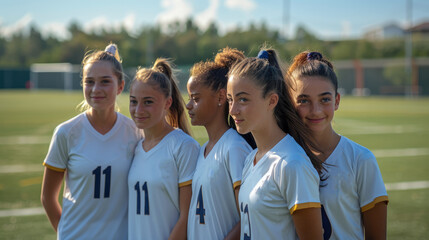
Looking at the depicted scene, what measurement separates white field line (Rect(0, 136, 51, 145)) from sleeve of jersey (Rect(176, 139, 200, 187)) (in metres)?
10.4

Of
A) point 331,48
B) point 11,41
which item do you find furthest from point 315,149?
point 11,41

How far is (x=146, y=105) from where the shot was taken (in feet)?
9.73

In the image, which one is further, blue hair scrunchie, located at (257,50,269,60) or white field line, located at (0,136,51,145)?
white field line, located at (0,136,51,145)

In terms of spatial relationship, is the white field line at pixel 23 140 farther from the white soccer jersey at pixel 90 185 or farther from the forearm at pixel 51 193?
the white soccer jersey at pixel 90 185

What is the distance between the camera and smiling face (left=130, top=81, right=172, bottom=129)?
2953 mm

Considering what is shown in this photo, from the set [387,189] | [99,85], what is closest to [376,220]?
[99,85]

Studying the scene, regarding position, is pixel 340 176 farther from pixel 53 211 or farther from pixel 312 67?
pixel 53 211

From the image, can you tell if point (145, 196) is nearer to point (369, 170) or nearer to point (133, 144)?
point (133, 144)

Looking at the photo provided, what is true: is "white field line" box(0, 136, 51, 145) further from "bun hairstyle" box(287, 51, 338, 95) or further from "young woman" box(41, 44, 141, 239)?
"bun hairstyle" box(287, 51, 338, 95)

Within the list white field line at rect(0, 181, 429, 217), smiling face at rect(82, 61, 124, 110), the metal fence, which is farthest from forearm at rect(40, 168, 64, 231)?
the metal fence

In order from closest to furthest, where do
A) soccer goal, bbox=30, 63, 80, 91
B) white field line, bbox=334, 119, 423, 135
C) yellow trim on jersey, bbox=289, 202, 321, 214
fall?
Answer: yellow trim on jersey, bbox=289, 202, 321, 214 < white field line, bbox=334, 119, 423, 135 < soccer goal, bbox=30, 63, 80, 91

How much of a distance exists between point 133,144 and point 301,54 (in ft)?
4.07

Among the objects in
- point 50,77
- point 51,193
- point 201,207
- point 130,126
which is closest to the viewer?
point 201,207

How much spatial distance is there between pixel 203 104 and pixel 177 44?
64.4 metres
